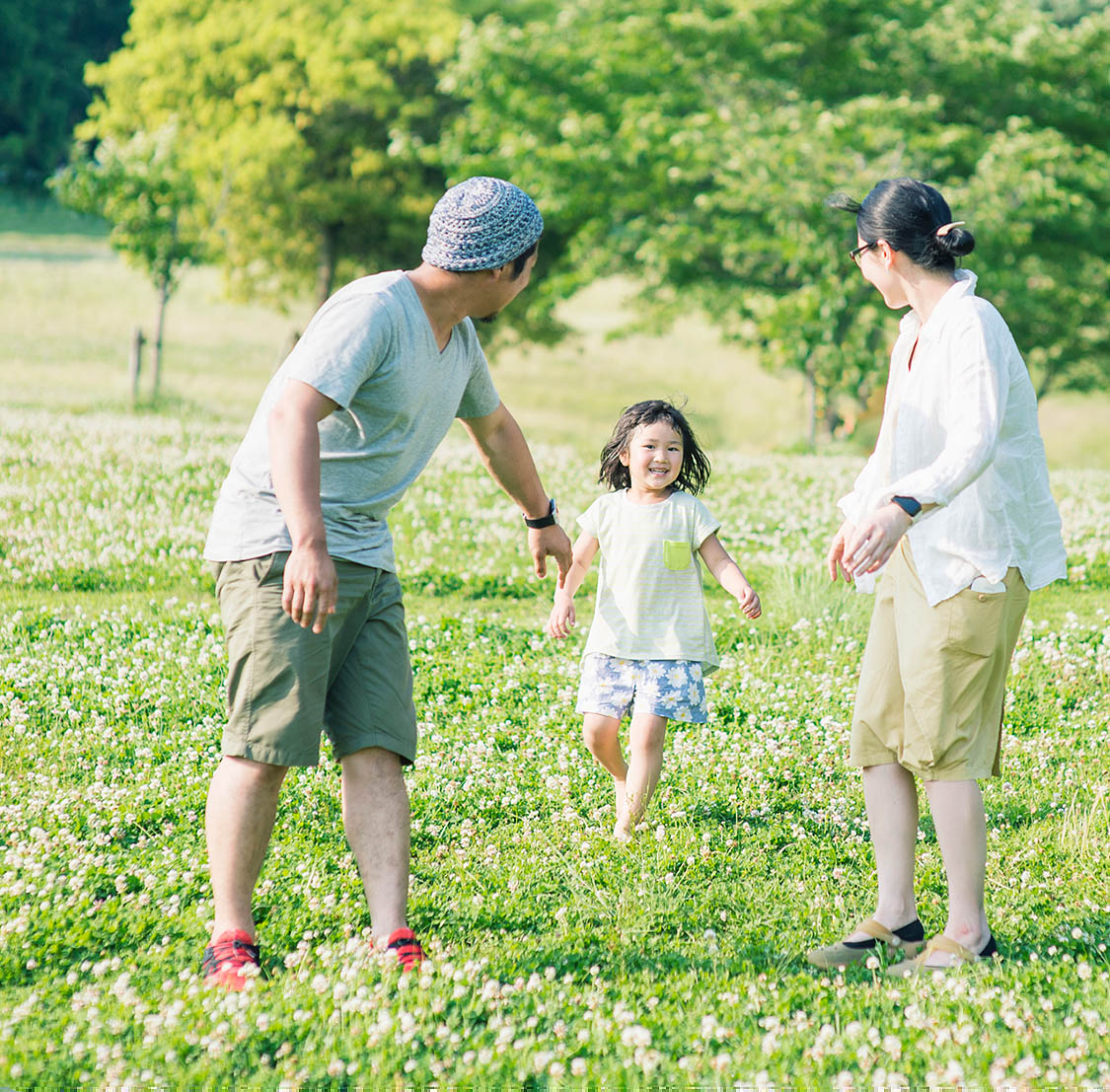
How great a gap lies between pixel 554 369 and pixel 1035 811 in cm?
4218

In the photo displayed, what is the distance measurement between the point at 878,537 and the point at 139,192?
26.4m

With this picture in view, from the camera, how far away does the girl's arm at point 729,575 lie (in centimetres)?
512

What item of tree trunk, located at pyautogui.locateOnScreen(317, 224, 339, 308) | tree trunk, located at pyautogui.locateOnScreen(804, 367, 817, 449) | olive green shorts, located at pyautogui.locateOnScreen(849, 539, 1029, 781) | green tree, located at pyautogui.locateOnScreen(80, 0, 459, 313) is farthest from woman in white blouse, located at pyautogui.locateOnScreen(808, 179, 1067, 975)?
tree trunk, located at pyautogui.locateOnScreen(317, 224, 339, 308)

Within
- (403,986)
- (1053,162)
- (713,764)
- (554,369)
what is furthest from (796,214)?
(403,986)

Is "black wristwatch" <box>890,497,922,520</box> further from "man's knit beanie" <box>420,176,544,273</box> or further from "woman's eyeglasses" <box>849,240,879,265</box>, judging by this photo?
"man's knit beanie" <box>420,176,544,273</box>

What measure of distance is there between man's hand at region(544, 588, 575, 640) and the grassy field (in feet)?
2.72

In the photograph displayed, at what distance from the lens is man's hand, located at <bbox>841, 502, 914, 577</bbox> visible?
3.74 m

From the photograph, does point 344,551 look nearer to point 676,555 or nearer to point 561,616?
point 561,616

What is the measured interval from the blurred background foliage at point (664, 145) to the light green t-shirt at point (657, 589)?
78.4ft

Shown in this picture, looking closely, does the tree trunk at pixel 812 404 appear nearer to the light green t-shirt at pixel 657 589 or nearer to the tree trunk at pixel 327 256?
the tree trunk at pixel 327 256

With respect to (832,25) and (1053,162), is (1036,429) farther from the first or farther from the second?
(832,25)

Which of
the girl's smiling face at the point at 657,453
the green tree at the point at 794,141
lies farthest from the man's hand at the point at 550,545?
the green tree at the point at 794,141

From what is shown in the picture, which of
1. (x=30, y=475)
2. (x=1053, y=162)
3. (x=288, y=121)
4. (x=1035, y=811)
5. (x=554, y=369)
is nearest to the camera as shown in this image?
(x=1035, y=811)

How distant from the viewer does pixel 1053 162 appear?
28281 millimetres
